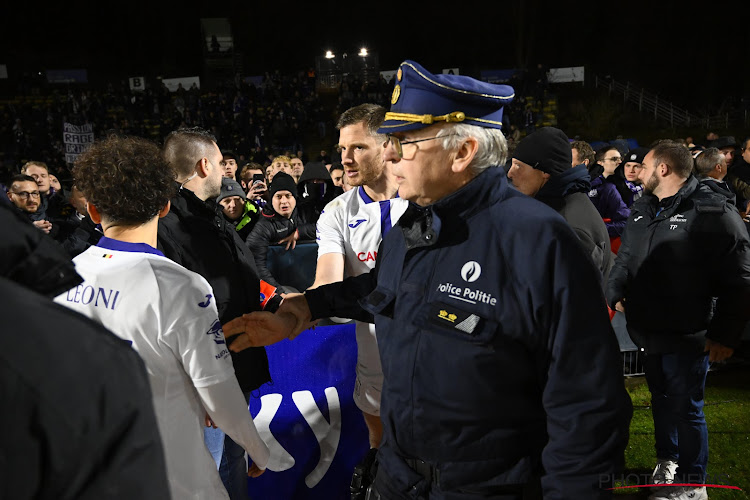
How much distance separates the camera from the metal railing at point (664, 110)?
2473 centimetres

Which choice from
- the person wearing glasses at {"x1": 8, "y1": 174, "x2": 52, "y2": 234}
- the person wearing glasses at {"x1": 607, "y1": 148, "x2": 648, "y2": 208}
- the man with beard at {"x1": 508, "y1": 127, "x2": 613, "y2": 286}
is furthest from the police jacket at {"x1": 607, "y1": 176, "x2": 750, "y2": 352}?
the person wearing glasses at {"x1": 8, "y1": 174, "x2": 52, "y2": 234}

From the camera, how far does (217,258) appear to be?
2734 millimetres

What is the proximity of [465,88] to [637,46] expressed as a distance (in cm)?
3536

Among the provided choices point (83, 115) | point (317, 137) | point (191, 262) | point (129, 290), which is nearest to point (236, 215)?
point (191, 262)

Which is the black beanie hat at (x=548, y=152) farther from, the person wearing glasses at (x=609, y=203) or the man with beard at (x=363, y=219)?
the person wearing glasses at (x=609, y=203)

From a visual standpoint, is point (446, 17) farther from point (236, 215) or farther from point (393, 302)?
point (393, 302)

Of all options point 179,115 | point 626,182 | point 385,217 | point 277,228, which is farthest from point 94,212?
point 179,115

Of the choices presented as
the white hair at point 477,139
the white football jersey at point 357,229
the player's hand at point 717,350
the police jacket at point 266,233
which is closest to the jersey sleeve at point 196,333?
the white hair at point 477,139

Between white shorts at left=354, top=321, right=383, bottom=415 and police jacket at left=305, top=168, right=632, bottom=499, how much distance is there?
5.48 ft

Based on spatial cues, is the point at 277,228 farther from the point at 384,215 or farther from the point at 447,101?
the point at 447,101

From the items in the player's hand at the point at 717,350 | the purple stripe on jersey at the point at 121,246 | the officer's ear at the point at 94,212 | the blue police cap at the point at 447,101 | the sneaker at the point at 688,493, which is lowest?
the sneaker at the point at 688,493

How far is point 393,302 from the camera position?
6.26ft

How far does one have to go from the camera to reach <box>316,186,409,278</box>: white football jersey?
355 cm

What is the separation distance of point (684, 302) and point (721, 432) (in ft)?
6.54
